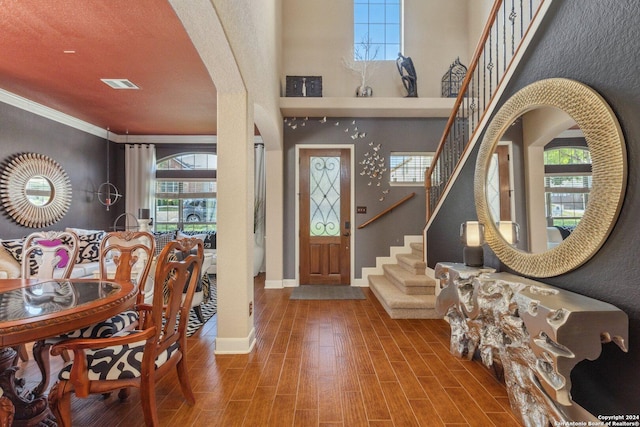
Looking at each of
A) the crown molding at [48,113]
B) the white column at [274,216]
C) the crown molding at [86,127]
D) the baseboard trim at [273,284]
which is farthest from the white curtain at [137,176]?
the baseboard trim at [273,284]

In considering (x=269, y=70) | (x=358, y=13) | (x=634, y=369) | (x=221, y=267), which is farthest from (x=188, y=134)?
(x=634, y=369)

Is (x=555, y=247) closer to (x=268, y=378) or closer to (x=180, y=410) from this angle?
(x=268, y=378)

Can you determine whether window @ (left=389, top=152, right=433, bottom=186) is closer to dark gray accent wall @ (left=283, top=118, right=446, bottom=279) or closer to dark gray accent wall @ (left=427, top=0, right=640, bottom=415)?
dark gray accent wall @ (left=283, top=118, right=446, bottom=279)

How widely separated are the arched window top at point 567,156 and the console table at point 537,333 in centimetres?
70

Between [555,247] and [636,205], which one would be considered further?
[555,247]

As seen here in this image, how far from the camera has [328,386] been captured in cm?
206

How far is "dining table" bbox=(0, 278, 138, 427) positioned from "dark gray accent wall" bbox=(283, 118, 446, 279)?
3395mm

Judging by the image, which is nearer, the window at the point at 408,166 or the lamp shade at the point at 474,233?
the lamp shade at the point at 474,233

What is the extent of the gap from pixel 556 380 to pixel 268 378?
173cm

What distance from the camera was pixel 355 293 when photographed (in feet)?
14.9

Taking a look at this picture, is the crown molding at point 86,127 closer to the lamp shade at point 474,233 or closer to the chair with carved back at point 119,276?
the chair with carved back at point 119,276

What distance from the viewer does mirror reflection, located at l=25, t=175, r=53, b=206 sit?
460 cm

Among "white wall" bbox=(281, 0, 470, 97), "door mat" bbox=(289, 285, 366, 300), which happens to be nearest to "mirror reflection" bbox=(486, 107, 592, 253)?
"door mat" bbox=(289, 285, 366, 300)

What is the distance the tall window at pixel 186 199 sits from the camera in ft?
22.3
